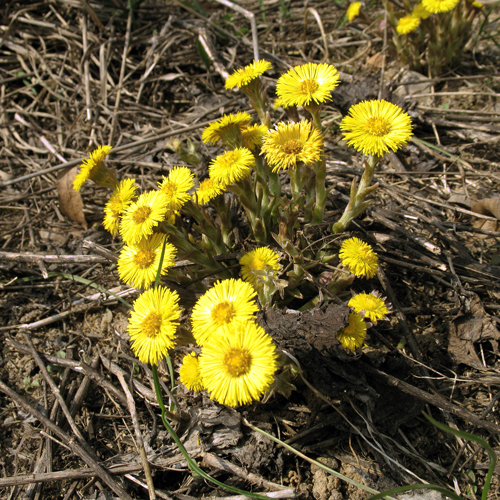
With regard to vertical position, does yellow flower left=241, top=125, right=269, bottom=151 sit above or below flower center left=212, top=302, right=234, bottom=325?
above

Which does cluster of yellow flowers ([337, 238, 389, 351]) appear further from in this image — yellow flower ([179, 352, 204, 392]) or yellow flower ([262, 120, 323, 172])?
yellow flower ([179, 352, 204, 392])

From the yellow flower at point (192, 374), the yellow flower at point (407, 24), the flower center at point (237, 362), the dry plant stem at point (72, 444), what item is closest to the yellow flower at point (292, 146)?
the flower center at point (237, 362)

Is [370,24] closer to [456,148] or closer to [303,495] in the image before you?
[456,148]

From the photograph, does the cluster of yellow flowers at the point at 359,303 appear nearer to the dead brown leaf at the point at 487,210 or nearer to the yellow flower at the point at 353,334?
the yellow flower at the point at 353,334

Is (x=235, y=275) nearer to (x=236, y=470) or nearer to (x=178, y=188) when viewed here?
(x=178, y=188)

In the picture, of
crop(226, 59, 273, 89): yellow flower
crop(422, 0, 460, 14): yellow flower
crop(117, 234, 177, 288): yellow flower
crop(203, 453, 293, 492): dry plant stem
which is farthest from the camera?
crop(422, 0, 460, 14): yellow flower

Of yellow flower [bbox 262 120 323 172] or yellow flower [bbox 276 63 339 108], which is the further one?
yellow flower [bbox 276 63 339 108]

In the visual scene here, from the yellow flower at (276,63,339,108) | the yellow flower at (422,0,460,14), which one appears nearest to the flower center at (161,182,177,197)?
the yellow flower at (276,63,339,108)
